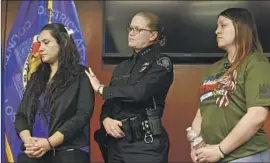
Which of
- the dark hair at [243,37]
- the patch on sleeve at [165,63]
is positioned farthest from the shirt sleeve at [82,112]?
the dark hair at [243,37]

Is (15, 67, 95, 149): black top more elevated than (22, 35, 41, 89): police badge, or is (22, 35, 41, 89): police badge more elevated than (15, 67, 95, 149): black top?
(22, 35, 41, 89): police badge

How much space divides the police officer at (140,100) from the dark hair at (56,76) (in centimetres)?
13

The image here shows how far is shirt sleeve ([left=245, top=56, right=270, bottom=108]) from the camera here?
222 centimetres

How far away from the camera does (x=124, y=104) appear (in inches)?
106

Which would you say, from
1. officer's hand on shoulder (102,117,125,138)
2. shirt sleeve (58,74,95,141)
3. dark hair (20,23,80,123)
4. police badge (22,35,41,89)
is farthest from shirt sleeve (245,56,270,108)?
police badge (22,35,41,89)

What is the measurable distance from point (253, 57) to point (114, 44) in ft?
5.27

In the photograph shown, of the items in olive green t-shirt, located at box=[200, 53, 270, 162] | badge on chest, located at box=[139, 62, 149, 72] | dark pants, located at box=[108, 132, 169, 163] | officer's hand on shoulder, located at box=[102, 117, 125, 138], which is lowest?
dark pants, located at box=[108, 132, 169, 163]

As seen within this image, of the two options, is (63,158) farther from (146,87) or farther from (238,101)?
(238,101)

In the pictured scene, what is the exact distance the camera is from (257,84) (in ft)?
7.34

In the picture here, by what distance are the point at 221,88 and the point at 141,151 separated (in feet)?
1.79

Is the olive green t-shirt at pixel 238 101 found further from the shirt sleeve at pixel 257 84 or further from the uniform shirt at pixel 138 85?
the uniform shirt at pixel 138 85

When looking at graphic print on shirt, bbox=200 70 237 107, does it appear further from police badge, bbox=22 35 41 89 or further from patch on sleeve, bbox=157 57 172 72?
police badge, bbox=22 35 41 89

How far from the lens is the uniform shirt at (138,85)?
2.59 m

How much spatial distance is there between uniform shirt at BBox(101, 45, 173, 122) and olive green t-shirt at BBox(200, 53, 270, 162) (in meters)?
0.33
